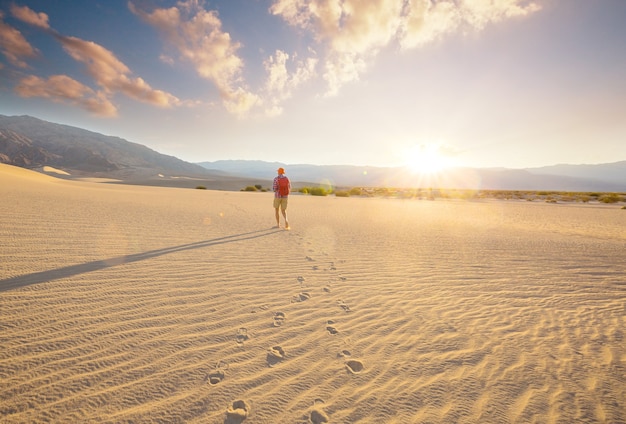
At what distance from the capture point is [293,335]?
2.78 m

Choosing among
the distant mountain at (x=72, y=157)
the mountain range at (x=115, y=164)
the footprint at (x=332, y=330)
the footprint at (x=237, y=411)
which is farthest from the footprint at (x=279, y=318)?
the distant mountain at (x=72, y=157)

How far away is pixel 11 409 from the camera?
5.63 feet

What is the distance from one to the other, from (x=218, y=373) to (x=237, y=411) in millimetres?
439

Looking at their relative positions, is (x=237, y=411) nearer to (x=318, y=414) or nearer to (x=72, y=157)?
(x=318, y=414)

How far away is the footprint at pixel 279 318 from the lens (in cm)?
297

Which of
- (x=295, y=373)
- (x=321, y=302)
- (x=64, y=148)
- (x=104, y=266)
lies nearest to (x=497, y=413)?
(x=295, y=373)

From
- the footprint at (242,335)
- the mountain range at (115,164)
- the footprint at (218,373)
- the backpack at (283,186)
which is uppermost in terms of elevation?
the mountain range at (115,164)

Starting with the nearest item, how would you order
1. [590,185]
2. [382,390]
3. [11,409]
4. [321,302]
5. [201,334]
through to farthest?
[11,409]
[382,390]
[201,334]
[321,302]
[590,185]

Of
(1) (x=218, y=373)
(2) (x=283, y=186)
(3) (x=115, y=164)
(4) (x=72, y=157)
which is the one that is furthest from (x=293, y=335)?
(4) (x=72, y=157)

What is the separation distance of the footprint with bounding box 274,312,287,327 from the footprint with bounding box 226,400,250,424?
1054mm

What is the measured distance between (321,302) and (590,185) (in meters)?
183

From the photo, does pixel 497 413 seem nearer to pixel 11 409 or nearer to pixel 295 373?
pixel 295 373

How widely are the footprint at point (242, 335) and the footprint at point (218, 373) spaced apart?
32 centimetres

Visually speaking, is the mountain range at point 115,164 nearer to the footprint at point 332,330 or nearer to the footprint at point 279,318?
the footprint at point 279,318
